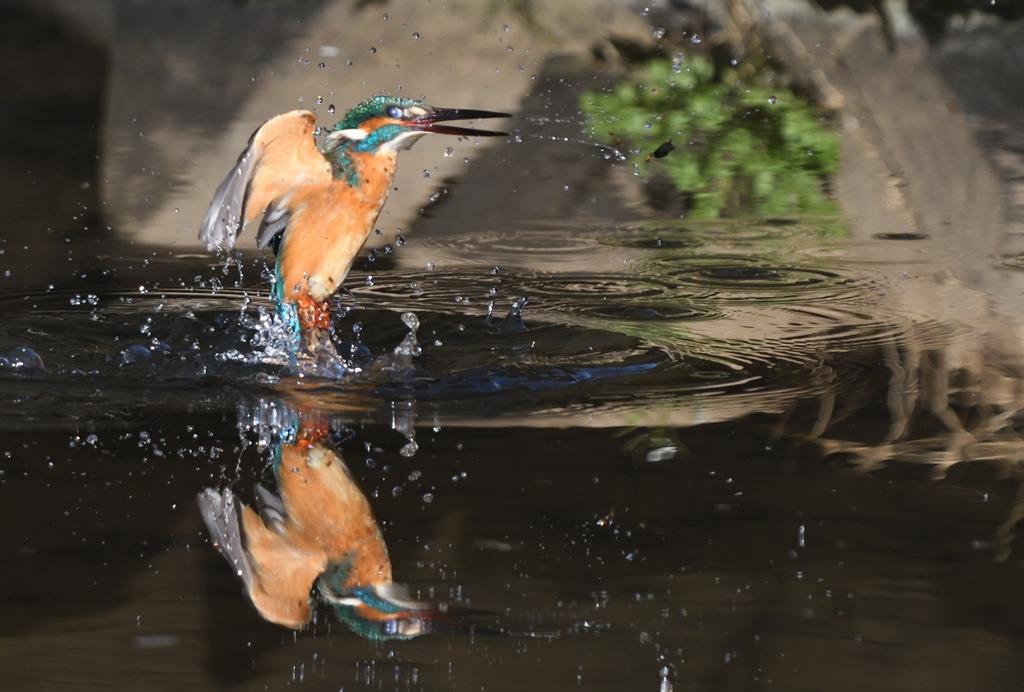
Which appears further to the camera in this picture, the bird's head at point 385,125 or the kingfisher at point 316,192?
the bird's head at point 385,125

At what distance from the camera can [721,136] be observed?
7.29 meters

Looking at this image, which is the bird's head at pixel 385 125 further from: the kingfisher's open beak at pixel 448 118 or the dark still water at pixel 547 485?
the dark still water at pixel 547 485

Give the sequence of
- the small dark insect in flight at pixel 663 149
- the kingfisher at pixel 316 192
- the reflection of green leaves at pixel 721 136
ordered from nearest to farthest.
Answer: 1. the kingfisher at pixel 316 192
2. the reflection of green leaves at pixel 721 136
3. the small dark insect in flight at pixel 663 149

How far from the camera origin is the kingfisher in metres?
3.46

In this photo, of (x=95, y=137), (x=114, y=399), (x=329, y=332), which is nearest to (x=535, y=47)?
(x=95, y=137)

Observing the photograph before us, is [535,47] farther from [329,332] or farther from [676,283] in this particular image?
[329,332]

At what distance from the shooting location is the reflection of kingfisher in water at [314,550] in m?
2.16

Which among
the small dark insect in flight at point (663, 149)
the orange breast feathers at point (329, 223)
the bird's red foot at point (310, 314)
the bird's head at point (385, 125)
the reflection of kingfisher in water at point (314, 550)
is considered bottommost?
the reflection of kingfisher in water at point (314, 550)

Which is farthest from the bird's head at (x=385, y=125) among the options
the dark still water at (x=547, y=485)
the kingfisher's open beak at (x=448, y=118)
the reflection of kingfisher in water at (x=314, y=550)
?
the reflection of kingfisher in water at (x=314, y=550)

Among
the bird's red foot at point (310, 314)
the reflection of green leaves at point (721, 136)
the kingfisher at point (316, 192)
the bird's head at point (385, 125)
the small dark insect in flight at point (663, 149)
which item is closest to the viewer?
the kingfisher at point (316, 192)

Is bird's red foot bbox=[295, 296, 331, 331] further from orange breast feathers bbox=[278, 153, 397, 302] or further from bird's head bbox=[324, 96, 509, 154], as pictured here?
bird's head bbox=[324, 96, 509, 154]

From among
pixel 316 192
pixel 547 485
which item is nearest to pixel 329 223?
pixel 316 192

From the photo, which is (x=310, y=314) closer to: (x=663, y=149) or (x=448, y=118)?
(x=448, y=118)

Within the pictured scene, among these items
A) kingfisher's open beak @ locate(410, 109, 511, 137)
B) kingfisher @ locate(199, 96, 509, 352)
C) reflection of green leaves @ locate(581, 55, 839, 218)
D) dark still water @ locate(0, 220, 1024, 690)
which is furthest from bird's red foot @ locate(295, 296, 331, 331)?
reflection of green leaves @ locate(581, 55, 839, 218)
